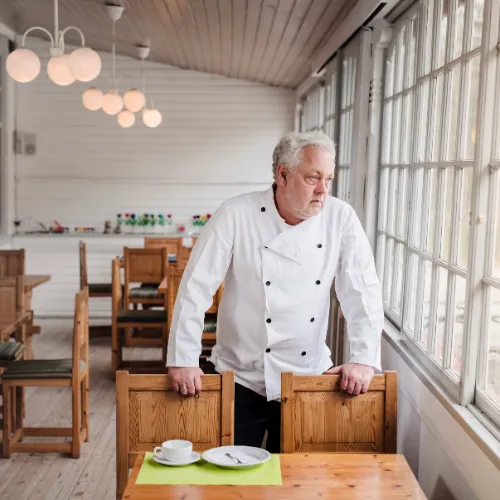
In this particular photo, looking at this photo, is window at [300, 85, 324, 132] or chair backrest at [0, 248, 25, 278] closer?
chair backrest at [0, 248, 25, 278]

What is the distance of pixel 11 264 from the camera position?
6891 mm

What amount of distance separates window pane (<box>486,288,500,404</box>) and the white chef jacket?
0.42 metres

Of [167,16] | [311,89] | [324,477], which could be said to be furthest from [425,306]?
[311,89]

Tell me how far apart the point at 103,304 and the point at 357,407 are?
759 centimetres

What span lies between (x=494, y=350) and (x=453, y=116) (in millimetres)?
1120

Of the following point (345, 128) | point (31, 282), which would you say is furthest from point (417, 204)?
point (31, 282)

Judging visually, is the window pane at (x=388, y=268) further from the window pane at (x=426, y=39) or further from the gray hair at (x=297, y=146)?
Result: the gray hair at (x=297, y=146)

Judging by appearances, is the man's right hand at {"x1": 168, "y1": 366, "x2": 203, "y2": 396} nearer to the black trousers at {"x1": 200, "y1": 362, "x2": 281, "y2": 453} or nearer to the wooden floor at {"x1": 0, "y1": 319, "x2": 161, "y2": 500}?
the black trousers at {"x1": 200, "y1": 362, "x2": 281, "y2": 453}

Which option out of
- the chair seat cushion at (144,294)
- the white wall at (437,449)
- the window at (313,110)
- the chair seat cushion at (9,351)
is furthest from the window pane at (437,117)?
the chair seat cushion at (144,294)

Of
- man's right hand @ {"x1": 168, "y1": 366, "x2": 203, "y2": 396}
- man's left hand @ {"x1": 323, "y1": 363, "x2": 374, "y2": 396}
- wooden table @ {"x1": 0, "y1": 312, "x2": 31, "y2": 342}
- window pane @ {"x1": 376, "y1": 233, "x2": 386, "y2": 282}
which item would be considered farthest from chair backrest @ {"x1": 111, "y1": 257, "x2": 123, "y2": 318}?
man's left hand @ {"x1": 323, "y1": 363, "x2": 374, "y2": 396}

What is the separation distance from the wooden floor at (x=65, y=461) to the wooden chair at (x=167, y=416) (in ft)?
6.04

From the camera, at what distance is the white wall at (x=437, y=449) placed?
7.61 feet

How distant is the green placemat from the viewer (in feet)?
7.26

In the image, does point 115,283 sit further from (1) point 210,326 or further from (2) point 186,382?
(2) point 186,382
